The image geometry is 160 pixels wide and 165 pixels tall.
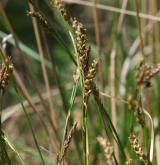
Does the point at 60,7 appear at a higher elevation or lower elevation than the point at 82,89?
higher

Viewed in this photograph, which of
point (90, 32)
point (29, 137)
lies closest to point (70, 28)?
point (29, 137)

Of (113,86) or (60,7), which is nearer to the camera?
(60,7)

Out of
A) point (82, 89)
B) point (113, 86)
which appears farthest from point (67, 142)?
point (113, 86)

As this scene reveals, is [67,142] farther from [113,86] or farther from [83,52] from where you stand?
[113,86]

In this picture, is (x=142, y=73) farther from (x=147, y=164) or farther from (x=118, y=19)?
(x=118, y=19)

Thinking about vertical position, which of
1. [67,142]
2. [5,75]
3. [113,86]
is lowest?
[113,86]

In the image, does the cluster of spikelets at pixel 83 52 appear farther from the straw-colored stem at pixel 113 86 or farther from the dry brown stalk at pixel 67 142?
the straw-colored stem at pixel 113 86

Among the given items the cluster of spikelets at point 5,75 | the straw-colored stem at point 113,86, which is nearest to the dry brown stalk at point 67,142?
the cluster of spikelets at point 5,75

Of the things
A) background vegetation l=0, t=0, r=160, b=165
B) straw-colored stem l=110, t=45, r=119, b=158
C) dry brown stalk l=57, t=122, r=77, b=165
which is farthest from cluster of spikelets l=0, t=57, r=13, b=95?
straw-colored stem l=110, t=45, r=119, b=158
